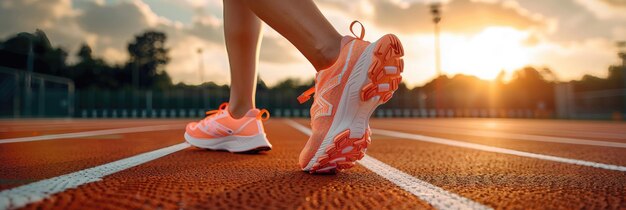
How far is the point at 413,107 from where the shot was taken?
113 feet

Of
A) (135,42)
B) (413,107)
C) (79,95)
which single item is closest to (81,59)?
(135,42)

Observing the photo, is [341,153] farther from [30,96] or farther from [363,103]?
[30,96]

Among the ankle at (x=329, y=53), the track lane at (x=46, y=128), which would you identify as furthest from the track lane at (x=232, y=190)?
the track lane at (x=46, y=128)

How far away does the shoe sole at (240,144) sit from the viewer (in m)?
2.12

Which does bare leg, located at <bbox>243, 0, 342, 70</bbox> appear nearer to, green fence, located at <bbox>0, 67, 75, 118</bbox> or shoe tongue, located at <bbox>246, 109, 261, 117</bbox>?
shoe tongue, located at <bbox>246, 109, 261, 117</bbox>

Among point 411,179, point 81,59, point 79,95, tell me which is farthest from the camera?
point 81,59

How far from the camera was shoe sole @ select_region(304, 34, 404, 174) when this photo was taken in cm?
137

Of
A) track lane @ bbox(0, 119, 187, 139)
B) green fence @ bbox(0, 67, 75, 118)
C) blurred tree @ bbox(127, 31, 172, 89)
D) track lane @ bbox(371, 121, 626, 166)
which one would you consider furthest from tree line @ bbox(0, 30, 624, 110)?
track lane @ bbox(371, 121, 626, 166)

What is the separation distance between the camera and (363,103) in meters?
1.42

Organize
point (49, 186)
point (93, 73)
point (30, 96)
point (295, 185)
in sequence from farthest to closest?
1. point (93, 73)
2. point (30, 96)
3. point (295, 185)
4. point (49, 186)

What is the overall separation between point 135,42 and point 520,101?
42974mm

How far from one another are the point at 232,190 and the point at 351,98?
20.4 inches

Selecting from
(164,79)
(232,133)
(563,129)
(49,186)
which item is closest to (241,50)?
(232,133)

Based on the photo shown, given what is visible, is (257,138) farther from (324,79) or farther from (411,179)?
(411,179)
